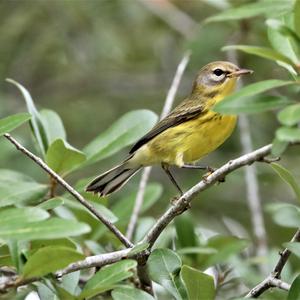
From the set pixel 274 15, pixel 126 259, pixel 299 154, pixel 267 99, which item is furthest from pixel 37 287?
pixel 299 154

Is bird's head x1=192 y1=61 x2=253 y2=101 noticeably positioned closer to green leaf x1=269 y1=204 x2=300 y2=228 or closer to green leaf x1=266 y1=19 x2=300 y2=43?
green leaf x1=269 y1=204 x2=300 y2=228

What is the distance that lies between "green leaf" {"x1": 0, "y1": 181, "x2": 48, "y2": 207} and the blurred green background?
262 cm

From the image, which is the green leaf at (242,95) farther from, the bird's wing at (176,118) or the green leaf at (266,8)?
the bird's wing at (176,118)

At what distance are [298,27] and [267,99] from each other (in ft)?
1.07

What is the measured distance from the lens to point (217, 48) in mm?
6723

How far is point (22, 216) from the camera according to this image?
8.35 feet

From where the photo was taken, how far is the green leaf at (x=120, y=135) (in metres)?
3.96

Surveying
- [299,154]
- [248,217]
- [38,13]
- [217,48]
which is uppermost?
[38,13]

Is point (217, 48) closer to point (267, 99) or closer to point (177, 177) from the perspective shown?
point (177, 177)

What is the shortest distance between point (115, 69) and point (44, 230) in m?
5.45

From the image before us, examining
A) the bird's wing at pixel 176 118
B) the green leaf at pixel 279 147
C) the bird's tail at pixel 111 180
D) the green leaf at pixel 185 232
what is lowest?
the green leaf at pixel 185 232

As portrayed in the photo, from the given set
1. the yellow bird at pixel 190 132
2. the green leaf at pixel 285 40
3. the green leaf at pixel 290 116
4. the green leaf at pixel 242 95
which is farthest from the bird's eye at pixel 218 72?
the green leaf at pixel 290 116

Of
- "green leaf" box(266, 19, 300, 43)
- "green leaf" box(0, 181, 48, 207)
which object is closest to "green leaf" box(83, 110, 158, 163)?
"green leaf" box(0, 181, 48, 207)

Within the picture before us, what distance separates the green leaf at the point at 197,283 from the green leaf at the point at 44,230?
59cm
